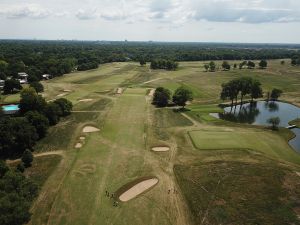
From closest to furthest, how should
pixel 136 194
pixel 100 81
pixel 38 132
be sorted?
pixel 136 194 → pixel 38 132 → pixel 100 81

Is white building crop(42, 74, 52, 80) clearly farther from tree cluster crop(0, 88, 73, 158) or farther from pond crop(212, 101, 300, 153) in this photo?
pond crop(212, 101, 300, 153)

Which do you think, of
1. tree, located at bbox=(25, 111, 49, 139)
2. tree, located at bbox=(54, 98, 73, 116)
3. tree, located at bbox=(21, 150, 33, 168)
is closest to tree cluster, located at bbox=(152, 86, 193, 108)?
tree, located at bbox=(54, 98, 73, 116)

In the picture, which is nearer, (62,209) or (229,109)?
(62,209)

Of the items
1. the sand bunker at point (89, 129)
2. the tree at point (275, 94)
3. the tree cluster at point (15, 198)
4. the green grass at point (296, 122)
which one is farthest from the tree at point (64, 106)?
the tree at point (275, 94)

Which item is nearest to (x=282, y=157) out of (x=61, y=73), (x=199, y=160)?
(x=199, y=160)

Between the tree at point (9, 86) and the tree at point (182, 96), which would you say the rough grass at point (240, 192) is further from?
the tree at point (9, 86)

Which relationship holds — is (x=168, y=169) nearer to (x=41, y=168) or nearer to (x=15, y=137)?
(x=41, y=168)

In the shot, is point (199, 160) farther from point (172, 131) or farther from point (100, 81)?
point (100, 81)

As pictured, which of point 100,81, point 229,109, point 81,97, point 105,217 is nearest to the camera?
point 105,217
